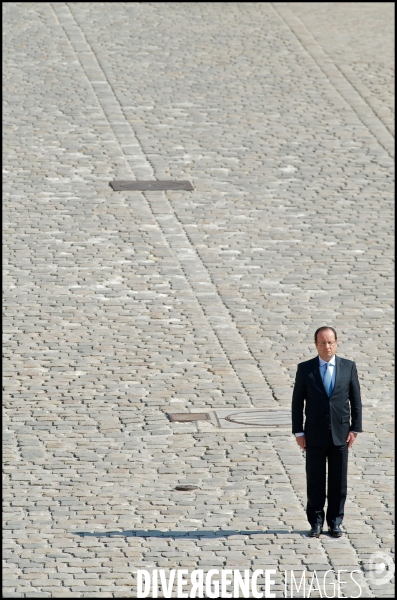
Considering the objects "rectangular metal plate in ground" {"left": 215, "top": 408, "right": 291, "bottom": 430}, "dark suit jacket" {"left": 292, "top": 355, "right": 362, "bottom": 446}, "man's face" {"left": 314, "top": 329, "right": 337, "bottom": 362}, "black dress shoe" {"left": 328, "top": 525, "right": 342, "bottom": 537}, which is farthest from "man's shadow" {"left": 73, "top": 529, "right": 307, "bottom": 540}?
"rectangular metal plate in ground" {"left": 215, "top": 408, "right": 291, "bottom": 430}

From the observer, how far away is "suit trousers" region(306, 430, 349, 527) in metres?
10.8

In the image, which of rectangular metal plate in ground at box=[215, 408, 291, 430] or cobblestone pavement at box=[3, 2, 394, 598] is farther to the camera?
rectangular metal plate in ground at box=[215, 408, 291, 430]

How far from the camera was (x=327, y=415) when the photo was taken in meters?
10.7

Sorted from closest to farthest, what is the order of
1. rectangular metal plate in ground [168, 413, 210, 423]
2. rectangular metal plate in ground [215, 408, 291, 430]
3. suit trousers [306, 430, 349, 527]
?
suit trousers [306, 430, 349, 527] < rectangular metal plate in ground [215, 408, 291, 430] < rectangular metal plate in ground [168, 413, 210, 423]

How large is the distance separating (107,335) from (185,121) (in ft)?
32.0

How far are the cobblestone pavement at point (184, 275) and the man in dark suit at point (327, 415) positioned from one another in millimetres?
575

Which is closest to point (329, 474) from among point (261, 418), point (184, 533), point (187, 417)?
point (184, 533)

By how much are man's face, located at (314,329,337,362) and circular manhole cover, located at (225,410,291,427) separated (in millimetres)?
3423

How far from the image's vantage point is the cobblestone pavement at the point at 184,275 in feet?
37.7

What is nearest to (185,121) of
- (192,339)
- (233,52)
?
(233,52)

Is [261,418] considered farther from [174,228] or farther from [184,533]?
[174,228]

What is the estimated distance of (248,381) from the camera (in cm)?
1526

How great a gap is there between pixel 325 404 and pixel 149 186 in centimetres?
1207

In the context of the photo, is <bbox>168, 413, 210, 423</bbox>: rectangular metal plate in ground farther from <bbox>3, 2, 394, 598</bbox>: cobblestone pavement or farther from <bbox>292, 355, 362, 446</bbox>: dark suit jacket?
<bbox>292, 355, 362, 446</bbox>: dark suit jacket
